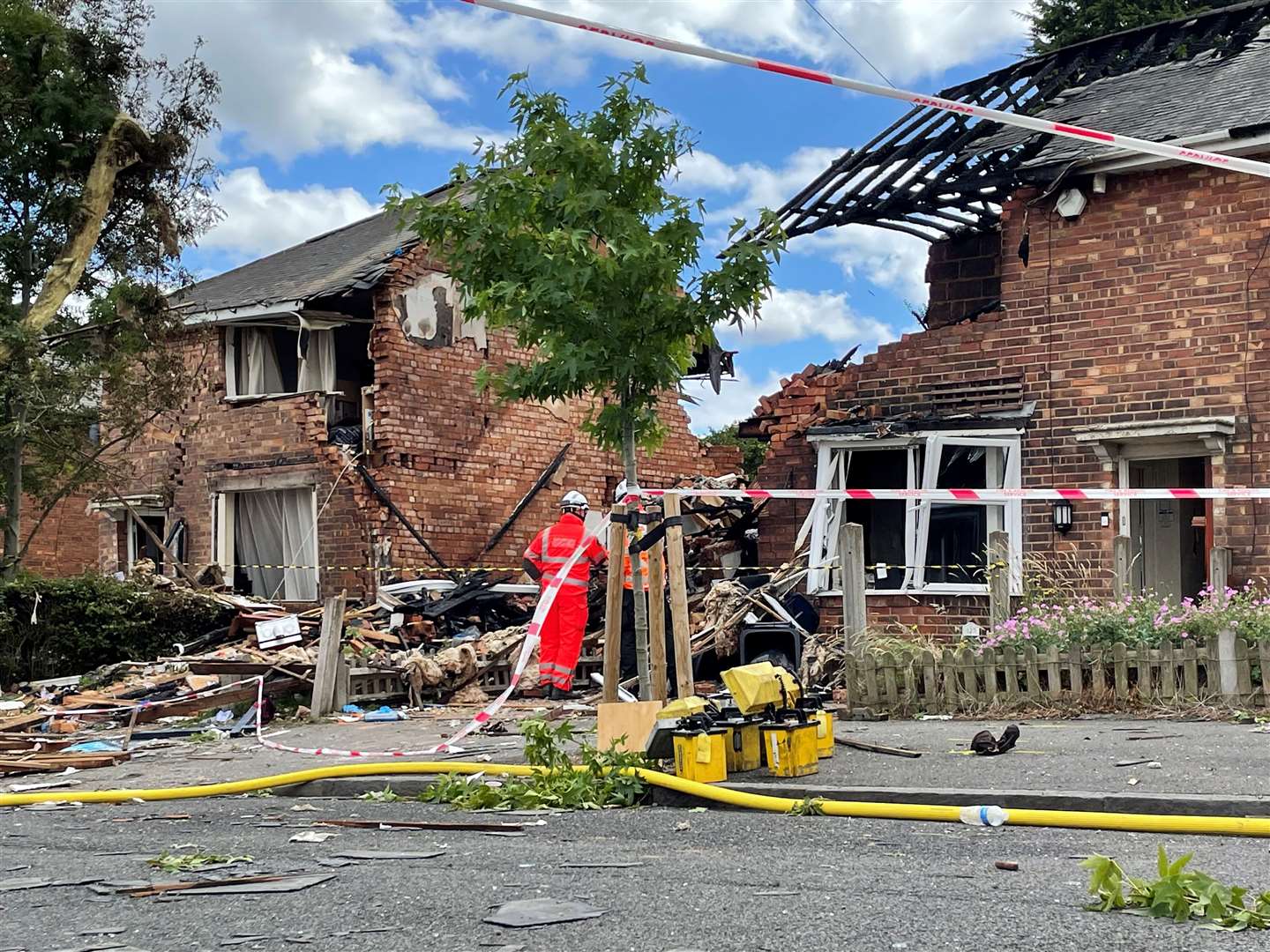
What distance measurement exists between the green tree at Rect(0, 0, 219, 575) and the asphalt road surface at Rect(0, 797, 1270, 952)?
11.8 meters

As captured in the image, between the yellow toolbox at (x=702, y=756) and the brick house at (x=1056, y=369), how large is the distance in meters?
6.71

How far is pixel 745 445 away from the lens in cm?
3844

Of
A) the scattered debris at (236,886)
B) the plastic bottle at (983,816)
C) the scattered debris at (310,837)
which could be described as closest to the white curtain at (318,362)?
the scattered debris at (310,837)

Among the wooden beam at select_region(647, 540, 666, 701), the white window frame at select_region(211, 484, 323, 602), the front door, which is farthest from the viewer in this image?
the white window frame at select_region(211, 484, 323, 602)

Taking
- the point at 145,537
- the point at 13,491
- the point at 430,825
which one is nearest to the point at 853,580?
the point at 430,825

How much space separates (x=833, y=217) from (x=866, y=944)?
13.0 metres

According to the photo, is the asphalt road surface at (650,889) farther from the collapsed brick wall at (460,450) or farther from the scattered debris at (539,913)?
the collapsed brick wall at (460,450)

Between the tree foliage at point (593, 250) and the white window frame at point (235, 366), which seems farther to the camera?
the white window frame at point (235, 366)

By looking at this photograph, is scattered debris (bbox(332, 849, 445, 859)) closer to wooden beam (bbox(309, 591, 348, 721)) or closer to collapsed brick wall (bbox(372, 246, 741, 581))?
wooden beam (bbox(309, 591, 348, 721))

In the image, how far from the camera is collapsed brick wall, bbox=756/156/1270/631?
46.6 feet

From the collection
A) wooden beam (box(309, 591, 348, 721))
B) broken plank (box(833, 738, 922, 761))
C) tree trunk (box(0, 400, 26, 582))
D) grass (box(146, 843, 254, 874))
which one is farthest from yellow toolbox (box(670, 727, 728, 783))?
tree trunk (box(0, 400, 26, 582))

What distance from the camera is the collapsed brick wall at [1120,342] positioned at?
559 inches

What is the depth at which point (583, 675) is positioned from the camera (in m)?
16.3

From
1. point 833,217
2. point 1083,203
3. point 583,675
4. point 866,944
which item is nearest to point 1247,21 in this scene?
point 1083,203
